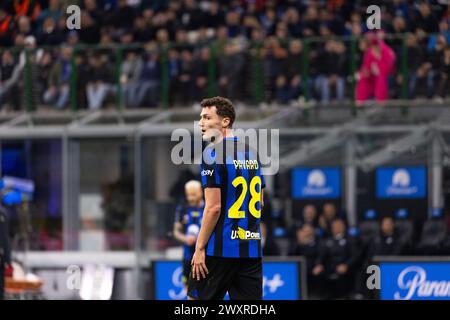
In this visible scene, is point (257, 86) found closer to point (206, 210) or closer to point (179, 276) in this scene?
point (179, 276)

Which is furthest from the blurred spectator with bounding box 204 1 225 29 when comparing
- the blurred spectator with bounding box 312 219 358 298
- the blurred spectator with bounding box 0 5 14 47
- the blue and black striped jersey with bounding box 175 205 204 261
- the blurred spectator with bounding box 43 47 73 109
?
the blue and black striped jersey with bounding box 175 205 204 261

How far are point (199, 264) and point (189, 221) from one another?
4489mm

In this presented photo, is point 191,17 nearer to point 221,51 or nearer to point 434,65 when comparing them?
point 221,51

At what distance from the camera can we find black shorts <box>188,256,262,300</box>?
26.6 ft

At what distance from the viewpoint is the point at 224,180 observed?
26.3 feet

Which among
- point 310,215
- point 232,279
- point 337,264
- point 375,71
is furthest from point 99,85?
point 232,279

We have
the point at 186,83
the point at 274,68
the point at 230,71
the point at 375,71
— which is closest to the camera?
the point at 375,71

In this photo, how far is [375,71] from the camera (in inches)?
626

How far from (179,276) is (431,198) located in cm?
366

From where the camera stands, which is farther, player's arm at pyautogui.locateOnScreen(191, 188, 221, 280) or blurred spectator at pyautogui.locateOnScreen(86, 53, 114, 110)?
blurred spectator at pyautogui.locateOnScreen(86, 53, 114, 110)

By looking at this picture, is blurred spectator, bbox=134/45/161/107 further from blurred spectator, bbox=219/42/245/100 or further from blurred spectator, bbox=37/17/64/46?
blurred spectator, bbox=37/17/64/46

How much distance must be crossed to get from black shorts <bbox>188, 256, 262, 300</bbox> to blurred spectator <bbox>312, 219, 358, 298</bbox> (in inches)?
278

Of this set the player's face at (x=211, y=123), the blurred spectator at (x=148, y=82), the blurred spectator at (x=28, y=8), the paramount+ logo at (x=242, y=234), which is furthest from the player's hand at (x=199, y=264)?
the blurred spectator at (x=28, y=8)

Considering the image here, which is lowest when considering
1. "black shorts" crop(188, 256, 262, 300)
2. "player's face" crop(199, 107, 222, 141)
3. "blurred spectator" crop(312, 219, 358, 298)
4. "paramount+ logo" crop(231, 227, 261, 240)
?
"blurred spectator" crop(312, 219, 358, 298)
